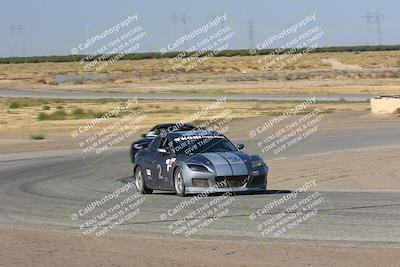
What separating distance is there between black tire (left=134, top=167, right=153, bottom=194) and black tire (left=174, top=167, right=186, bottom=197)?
4.76ft

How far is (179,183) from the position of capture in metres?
18.7

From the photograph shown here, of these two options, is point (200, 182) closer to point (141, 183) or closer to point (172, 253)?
point (141, 183)

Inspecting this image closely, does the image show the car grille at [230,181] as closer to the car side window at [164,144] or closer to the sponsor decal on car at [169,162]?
the sponsor decal on car at [169,162]

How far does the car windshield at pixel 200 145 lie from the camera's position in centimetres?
1918

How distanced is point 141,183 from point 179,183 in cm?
187

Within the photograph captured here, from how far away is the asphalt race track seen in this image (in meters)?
12.8

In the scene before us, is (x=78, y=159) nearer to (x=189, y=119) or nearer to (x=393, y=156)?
(x=393, y=156)

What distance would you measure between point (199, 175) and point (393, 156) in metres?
11.1

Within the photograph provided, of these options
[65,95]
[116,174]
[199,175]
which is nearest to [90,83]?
[65,95]

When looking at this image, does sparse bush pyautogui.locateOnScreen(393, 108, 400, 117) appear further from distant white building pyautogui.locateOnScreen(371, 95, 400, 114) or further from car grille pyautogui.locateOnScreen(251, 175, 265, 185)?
car grille pyautogui.locateOnScreen(251, 175, 265, 185)

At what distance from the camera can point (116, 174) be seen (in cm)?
2647

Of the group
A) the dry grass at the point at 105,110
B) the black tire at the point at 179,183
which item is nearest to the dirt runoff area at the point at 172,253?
the black tire at the point at 179,183

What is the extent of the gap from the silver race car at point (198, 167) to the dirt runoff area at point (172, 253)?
5467 mm

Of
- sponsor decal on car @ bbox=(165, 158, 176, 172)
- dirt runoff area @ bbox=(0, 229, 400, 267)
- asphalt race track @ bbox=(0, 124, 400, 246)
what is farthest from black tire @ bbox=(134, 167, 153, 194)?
dirt runoff area @ bbox=(0, 229, 400, 267)
